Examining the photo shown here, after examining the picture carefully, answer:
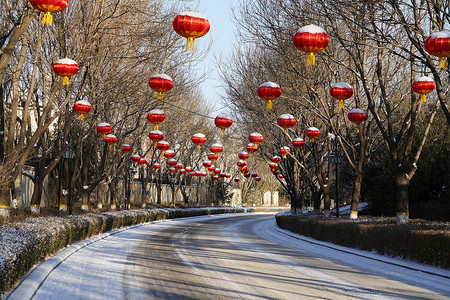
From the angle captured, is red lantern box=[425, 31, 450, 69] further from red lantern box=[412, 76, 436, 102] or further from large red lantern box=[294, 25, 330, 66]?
red lantern box=[412, 76, 436, 102]

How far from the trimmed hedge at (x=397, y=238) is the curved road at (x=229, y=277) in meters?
0.69

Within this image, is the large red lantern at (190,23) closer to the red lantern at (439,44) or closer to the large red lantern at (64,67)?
the large red lantern at (64,67)

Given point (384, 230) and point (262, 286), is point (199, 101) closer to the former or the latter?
point (384, 230)

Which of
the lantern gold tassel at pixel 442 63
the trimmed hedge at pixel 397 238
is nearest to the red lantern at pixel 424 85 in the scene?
the lantern gold tassel at pixel 442 63

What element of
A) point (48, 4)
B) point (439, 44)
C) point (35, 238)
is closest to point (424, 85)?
point (439, 44)

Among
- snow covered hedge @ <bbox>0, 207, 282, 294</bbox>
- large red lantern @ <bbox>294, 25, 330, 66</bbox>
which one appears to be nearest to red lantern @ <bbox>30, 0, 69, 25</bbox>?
snow covered hedge @ <bbox>0, 207, 282, 294</bbox>

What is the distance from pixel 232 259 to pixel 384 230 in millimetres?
5144

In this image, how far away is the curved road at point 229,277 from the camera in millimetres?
8891

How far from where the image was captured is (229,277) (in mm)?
10758

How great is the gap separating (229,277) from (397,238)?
6.38m

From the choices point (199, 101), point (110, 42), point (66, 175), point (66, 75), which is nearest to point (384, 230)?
point (66, 75)

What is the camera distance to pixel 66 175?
24.6 meters

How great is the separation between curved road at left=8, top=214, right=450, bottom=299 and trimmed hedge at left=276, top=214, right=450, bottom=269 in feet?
2.28

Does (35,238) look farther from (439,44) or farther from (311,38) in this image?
(439,44)
